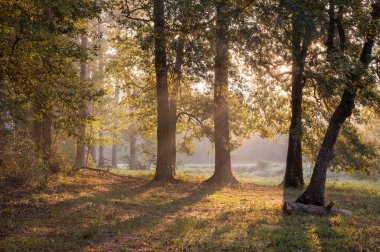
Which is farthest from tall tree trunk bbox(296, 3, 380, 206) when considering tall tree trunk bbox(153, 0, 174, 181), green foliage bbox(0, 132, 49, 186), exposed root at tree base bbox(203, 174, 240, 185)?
green foliage bbox(0, 132, 49, 186)

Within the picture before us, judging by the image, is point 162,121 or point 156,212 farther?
point 162,121

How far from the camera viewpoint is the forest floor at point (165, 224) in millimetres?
9719

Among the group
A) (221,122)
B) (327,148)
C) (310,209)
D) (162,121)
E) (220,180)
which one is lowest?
(310,209)

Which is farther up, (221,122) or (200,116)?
(200,116)

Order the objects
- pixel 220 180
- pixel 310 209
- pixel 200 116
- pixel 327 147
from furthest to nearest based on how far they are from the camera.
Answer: pixel 200 116 → pixel 220 180 → pixel 327 147 → pixel 310 209

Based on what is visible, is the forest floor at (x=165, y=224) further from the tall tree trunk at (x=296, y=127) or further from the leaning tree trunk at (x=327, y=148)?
the tall tree trunk at (x=296, y=127)

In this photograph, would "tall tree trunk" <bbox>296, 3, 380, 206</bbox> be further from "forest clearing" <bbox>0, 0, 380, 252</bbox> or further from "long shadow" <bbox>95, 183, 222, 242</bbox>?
"long shadow" <bbox>95, 183, 222, 242</bbox>

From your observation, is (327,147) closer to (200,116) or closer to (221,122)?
(221,122)

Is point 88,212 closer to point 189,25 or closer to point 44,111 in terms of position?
point 44,111

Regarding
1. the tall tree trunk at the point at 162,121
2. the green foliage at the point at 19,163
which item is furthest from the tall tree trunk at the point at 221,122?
the green foliage at the point at 19,163

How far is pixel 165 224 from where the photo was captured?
1252 cm

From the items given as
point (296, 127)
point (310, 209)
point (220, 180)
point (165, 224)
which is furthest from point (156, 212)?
point (220, 180)

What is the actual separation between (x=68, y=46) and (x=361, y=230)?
36.7 feet

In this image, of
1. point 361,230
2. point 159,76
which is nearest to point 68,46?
point 159,76
